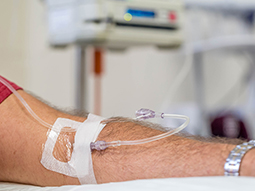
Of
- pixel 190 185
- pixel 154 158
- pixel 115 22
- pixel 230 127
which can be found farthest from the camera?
pixel 230 127

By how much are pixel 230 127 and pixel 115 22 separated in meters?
1.04

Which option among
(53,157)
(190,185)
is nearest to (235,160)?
(190,185)

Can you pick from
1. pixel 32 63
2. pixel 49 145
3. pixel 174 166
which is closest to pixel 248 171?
pixel 174 166

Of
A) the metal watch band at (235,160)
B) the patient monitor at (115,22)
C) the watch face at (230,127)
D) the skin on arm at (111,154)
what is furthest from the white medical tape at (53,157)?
the watch face at (230,127)

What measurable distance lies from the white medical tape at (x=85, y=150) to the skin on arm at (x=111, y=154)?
14 mm

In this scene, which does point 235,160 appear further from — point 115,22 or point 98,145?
point 115,22

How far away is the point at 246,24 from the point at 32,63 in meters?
1.68

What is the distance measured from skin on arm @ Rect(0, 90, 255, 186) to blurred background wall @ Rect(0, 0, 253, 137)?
167cm

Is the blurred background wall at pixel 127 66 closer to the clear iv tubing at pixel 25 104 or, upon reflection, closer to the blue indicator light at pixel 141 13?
the blue indicator light at pixel 141 13

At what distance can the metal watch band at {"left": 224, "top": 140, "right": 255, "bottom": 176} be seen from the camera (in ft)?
1.59

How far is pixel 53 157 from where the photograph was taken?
0.62m

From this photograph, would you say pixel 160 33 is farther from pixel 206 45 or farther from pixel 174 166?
pixel 174 166

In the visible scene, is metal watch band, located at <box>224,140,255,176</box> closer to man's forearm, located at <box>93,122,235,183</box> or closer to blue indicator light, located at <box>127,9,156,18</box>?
man's forearm, located at <box>93,122,235,183</box>

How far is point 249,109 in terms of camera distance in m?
2.41
